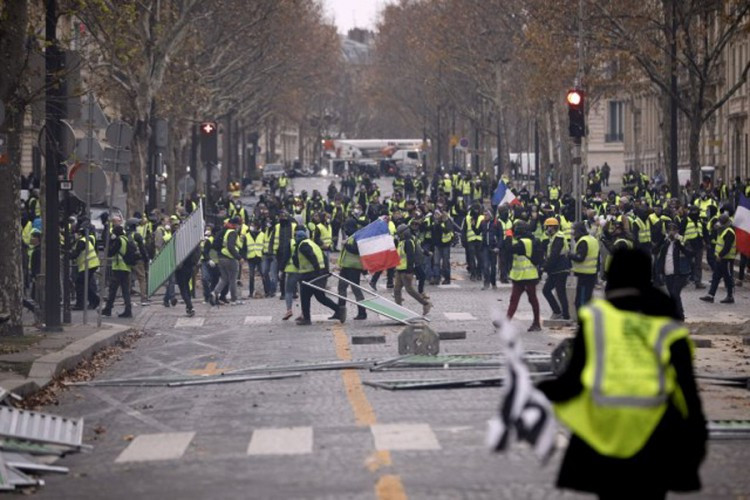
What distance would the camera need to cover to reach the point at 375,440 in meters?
13.9

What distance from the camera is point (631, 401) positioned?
24.7 feet

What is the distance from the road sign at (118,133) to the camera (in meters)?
27.2

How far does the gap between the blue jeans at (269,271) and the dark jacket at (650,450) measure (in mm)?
29813

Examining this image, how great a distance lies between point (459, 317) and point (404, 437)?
1664 centimetres

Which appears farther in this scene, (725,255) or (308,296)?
(725,255)

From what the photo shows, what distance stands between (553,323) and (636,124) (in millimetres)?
75997

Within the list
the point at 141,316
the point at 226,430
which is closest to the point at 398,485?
the point at 226,430

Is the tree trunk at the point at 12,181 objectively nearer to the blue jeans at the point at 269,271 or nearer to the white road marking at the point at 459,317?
the white road marking at the point at 459,317

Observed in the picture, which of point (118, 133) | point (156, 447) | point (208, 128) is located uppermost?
point (208, 128)

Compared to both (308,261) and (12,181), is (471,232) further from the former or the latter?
(12,181)

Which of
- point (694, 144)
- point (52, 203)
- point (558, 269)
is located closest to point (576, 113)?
point (558, 269)

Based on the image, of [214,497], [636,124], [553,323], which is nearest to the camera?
[214,497]

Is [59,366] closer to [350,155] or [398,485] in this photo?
[398,485]

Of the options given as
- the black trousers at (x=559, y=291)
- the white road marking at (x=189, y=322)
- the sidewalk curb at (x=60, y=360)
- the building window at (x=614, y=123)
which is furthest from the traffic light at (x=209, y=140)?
the building window at (x=614, y=123)
